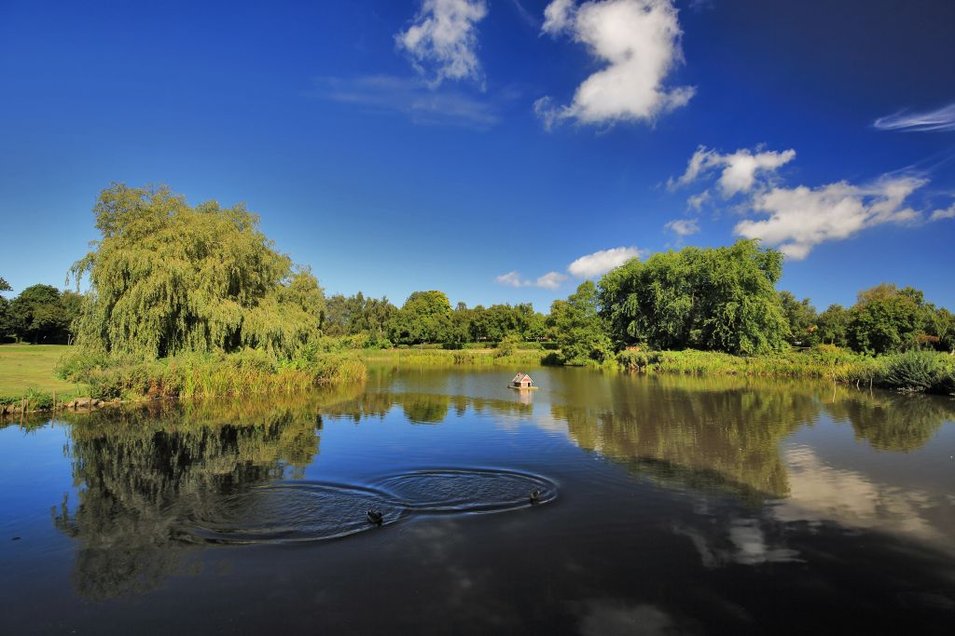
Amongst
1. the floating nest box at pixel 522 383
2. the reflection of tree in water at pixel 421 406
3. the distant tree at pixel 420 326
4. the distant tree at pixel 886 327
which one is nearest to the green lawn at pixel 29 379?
the reflection of tree in water at pixel 421 406

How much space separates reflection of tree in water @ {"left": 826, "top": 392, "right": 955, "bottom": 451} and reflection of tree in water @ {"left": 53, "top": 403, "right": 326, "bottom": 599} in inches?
678

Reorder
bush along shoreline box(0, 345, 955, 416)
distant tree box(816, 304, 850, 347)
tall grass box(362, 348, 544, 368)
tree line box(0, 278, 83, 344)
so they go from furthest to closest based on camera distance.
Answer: tree line box(0, 278, 83, 344)
tall grass box(362, 348, 544, 368)
distant tree box(816, 304, 850, 347)
bush along shoreline box(0, 345, 955, 416)

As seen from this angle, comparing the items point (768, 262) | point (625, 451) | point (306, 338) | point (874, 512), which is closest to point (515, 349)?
point (768, 262)

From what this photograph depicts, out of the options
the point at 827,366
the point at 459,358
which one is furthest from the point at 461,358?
the point at 827,366

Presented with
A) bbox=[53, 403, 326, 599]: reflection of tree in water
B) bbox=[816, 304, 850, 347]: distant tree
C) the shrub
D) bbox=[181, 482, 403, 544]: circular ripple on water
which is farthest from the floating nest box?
bbox=[816, 304, 850, 347]: distant tree

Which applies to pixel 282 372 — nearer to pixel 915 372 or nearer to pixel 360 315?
pixel 915 372

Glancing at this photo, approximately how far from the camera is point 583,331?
55.8 meters

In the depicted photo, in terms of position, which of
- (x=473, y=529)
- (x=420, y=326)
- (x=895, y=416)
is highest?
(x=420, y=326)

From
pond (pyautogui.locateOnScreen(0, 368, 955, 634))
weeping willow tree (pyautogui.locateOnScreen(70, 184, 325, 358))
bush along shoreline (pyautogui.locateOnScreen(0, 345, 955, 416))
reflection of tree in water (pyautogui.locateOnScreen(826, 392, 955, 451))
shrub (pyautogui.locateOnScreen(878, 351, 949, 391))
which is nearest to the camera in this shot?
pond (pyautogui.locateOnScreen(0, 368, 955, 634))

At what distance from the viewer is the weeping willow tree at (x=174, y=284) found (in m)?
22.7

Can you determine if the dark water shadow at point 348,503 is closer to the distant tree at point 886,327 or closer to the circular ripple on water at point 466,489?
the circular ripple on water at point 466,489

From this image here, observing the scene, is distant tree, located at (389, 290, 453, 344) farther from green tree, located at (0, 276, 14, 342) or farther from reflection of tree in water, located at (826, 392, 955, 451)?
reflection of tree in water, located at (826, 392, 955, 451)

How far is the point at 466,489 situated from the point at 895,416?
1946 centimetres

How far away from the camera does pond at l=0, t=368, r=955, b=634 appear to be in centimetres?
605
